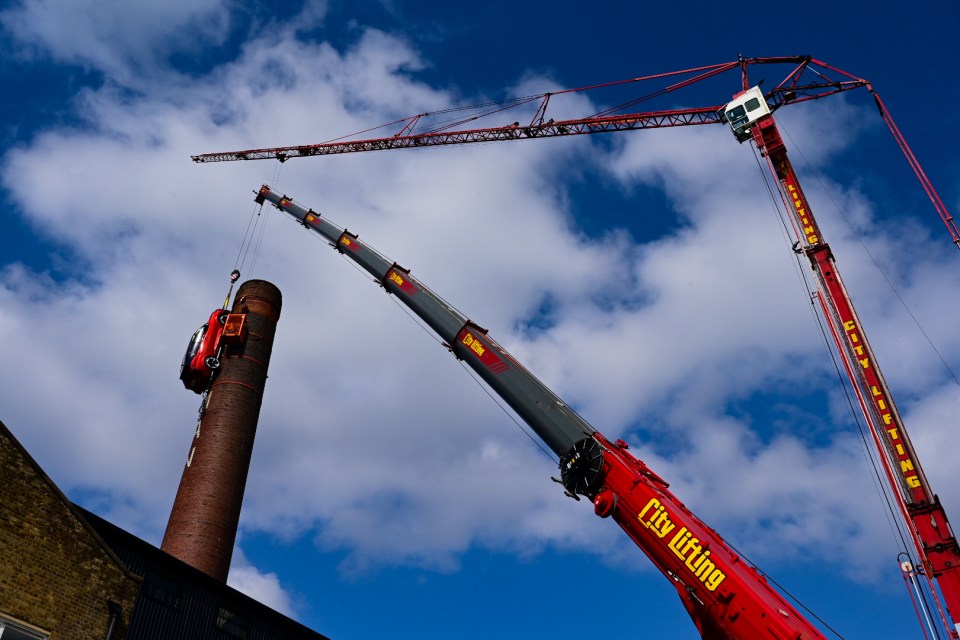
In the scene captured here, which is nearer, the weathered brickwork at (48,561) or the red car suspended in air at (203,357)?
the weathered brickwork at (48,561)

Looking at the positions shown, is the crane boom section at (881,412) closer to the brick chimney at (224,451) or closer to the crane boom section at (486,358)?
the crane boom section at (486,358)

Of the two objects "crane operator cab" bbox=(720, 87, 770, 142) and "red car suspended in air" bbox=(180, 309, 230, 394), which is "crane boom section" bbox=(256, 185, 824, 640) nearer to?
"crane operator cab" bbox=(720, 87, 770, 142)

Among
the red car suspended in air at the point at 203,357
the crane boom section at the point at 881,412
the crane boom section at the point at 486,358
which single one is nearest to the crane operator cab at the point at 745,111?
the crane boom section at the point at 881,412

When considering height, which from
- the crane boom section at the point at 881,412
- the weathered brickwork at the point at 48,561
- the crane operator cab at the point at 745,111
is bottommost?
the weathered brickwork at the point at 48,561

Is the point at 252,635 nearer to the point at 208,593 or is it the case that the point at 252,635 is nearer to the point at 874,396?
the point at 208,593

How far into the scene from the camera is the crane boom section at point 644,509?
12953mm

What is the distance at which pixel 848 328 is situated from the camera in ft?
68.2

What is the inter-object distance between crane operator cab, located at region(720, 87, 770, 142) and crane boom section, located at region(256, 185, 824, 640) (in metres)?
13.4

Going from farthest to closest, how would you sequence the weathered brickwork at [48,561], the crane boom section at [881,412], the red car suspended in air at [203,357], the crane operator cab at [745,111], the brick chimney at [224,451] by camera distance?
the red car suspended in air at [203,357] < the crane operator cab at [745,111] < the brick chimney at [224,451] < the crane boom section at [881,412] < the weathered brickwork at [48,561]

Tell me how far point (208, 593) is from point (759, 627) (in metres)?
13.5

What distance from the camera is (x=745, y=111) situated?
1054 inches

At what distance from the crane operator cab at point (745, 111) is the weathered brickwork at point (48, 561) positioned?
918 inches

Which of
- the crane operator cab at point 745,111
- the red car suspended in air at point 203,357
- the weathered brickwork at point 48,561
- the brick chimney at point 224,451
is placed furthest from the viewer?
the red car suspended in air at point 203,357

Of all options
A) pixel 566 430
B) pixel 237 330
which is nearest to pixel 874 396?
pixel 566 430
